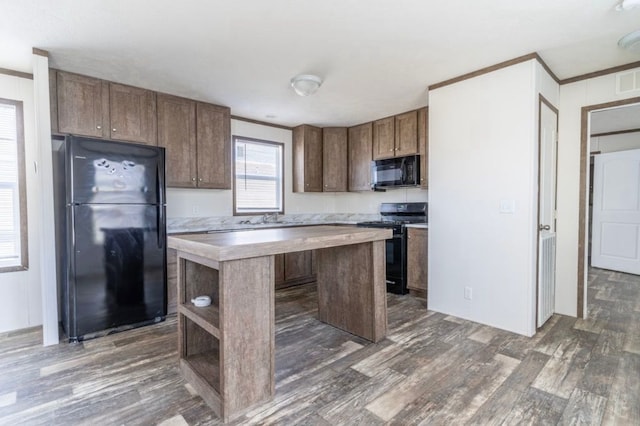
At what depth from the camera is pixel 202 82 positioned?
10.8 feet

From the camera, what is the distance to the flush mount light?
7.72ft

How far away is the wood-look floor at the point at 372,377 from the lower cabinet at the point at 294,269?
1353 mm

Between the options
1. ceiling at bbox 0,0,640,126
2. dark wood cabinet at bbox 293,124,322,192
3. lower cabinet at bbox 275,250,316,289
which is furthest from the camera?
dark wood cabinet at bbox 293,124,322,192

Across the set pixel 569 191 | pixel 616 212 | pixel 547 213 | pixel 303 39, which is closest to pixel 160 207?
pixel 303 39

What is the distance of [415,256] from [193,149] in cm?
306

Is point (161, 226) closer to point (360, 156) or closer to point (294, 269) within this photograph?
point (294, 269)

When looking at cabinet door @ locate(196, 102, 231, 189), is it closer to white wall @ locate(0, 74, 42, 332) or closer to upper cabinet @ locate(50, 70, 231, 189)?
upper cabinet @ locate(50, 70, 231, 189)

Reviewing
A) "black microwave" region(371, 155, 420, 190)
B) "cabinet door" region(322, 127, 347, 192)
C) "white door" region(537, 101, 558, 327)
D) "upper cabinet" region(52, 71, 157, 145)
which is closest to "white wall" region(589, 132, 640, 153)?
"white door" region(537, 101, 558, 327)

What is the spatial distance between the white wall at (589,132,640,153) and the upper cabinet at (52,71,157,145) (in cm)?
717

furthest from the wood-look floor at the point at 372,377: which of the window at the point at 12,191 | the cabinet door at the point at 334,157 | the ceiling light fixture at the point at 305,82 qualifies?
the cabinet door at the point at 334,157

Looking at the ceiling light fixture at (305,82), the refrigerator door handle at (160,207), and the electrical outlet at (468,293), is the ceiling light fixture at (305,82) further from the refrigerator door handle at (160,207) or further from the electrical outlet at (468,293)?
the electrical outlet at (468,293)

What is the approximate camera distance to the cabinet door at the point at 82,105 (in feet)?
9.63

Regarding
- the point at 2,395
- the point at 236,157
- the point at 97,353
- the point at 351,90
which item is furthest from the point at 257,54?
the point at 2,395

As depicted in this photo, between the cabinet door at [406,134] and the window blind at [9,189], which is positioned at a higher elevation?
the cabinet door at [406,134]
